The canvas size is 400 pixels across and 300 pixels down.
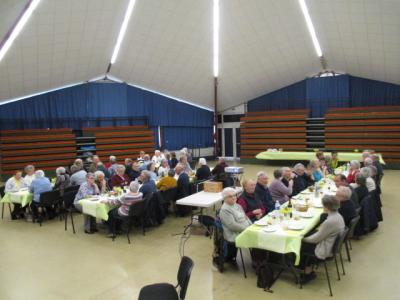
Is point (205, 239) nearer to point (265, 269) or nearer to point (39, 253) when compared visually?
point (265, 269)

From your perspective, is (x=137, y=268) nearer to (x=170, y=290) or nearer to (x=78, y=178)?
(x=170, y=290)

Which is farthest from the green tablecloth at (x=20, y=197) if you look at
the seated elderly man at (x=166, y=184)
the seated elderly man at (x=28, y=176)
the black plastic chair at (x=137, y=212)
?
the seated elderly man at (x=166, y=184)

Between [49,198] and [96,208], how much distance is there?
1786 mm

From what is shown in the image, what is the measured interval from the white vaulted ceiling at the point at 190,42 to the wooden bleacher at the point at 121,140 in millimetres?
2544

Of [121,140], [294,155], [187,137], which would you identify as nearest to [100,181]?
[121,140]

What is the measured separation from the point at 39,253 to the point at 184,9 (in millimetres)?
9650

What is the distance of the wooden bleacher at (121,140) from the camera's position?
17.4 m

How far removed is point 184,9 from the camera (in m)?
12.6

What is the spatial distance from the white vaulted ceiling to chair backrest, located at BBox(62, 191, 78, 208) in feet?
14.8

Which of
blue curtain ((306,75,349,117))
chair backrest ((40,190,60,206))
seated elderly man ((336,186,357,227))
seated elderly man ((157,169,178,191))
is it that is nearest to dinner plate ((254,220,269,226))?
seated elderly man ((336,186,357,227))

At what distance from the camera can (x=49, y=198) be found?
8.27 m

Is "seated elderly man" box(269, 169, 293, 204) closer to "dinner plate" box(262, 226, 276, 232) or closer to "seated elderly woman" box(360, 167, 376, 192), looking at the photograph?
"seated elderly woman" box(360, 167, 376, 192)

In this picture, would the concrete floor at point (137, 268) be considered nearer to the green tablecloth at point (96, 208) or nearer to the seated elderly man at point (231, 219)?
the green tablecloth at point (96, 208)

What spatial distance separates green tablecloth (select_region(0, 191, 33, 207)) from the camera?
27.6 ft
